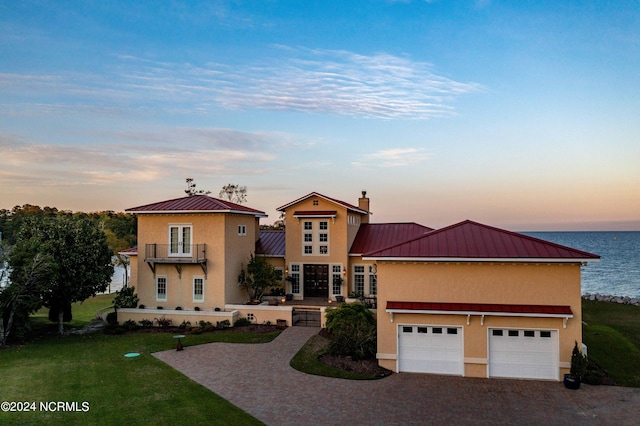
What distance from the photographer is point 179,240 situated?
25.2 metres

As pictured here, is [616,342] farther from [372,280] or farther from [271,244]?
[271,244]

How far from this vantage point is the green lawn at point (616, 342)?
16.4 m

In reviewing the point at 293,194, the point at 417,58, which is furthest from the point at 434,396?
the point at 293,194

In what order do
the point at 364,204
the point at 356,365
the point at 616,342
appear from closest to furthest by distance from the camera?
1. the point at 356,365
2. the point at 616,342
3. the point at 364,204

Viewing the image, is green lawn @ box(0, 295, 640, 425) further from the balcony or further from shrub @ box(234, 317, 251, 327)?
the balcony

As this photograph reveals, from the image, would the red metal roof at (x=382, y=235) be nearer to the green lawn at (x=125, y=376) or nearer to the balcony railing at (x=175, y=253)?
the green lawn at (x=125, y=376)

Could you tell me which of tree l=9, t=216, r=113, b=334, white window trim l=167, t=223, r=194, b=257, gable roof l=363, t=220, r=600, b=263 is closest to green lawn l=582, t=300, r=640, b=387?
gable roof l=363, t=220, r=600, b=263

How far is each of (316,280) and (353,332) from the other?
9735mm

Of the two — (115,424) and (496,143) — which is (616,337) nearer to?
(496,143)

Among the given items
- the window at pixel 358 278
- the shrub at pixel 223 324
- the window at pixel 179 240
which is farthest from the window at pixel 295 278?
the window at pixel 179 240

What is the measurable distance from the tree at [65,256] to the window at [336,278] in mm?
12814

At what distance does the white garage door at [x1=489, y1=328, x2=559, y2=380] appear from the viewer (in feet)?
50.0

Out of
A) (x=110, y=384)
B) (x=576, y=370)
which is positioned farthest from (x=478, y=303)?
(x=110, y=384)

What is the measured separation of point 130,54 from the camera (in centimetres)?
2212
